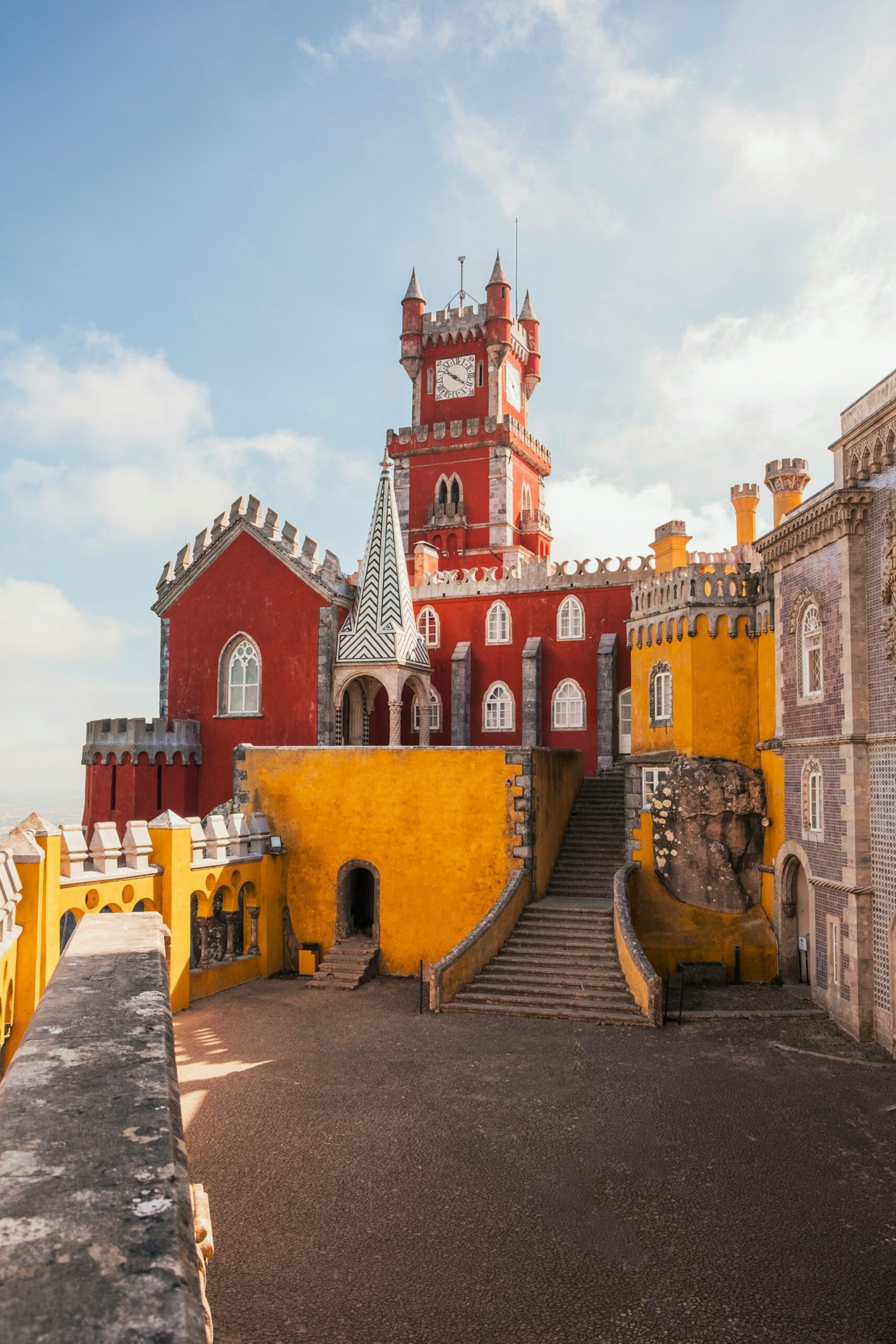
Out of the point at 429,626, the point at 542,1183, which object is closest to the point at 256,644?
the point at 429,626

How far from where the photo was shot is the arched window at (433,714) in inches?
1160

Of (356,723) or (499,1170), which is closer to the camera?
(499,1170)

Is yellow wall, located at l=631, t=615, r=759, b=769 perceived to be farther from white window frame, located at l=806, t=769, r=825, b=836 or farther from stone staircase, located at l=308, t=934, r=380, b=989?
stone staircase, located at l=308, t=934, r=380, b=989

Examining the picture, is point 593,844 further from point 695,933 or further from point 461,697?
point 461,697

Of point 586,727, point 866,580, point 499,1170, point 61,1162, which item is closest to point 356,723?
point 586,727

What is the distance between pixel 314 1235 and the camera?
28.7 feet

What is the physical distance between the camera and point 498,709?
29.7 m

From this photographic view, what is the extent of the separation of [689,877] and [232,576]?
1535 cm

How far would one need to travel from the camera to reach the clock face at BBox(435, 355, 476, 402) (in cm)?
4256

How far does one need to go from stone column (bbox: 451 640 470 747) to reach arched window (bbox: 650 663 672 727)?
25.5 ft

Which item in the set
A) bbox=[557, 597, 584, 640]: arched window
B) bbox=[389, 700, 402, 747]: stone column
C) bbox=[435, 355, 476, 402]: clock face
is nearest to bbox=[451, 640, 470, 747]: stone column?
bbox=[557, 597, 584, 640]: arched window

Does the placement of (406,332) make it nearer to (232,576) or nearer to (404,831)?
(232,576)

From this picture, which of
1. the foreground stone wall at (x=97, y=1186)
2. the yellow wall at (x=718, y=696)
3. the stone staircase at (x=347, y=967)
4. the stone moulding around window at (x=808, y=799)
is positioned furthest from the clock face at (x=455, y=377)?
the foreground stone wall at (x=97, y=1186)

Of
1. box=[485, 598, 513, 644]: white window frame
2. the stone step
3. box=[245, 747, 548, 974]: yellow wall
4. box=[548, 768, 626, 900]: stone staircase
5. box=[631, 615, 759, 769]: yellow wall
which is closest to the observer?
the stone step
